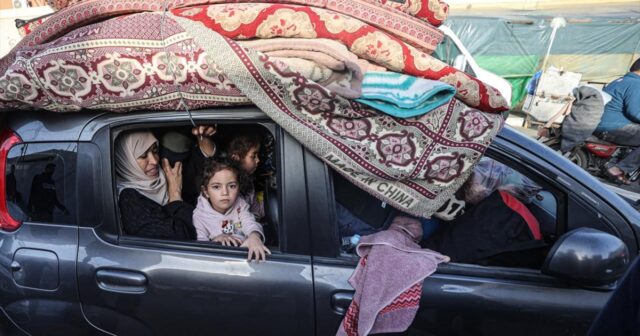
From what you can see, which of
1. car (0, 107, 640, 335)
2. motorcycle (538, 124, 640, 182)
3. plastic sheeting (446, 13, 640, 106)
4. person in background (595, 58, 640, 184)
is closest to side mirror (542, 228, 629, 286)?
car (0, 107, 640, 335)

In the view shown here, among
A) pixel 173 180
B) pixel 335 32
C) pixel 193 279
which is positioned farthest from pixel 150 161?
pixel 335 32

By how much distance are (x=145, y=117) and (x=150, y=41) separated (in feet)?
0.97

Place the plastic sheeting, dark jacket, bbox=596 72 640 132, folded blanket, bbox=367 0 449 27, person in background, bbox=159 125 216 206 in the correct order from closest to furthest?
1. folded blanket, bbox=367 0 449 27
2. person in background, bbox=159 125 216 206
3. dark jacket, bbox=596 72 640 132
4. the plastic sheeting

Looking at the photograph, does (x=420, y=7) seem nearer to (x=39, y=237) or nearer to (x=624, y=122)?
(x=39, y=237)

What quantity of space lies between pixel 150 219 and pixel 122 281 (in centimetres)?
29

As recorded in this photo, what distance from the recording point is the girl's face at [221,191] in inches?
78.4

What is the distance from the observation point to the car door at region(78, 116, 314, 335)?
1568 millimetres

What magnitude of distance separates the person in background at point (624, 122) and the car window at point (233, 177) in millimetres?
5429

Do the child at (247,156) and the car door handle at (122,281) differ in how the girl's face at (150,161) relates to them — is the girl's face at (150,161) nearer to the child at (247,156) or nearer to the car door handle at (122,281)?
the child at (247,156)

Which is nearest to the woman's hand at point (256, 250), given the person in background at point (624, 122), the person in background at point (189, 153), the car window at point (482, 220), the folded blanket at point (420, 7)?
the car window at point (482, 220)

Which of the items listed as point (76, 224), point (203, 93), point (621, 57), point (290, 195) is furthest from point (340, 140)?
point (621, 57)

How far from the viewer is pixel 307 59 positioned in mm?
1592

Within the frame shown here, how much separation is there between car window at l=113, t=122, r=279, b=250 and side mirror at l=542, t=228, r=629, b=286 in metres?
1.08

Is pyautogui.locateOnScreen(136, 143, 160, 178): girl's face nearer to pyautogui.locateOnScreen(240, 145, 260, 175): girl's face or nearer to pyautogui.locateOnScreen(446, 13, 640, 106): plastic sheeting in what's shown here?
pyautogui.locateOnScreen(240, 145, 260, 175): girl's face
